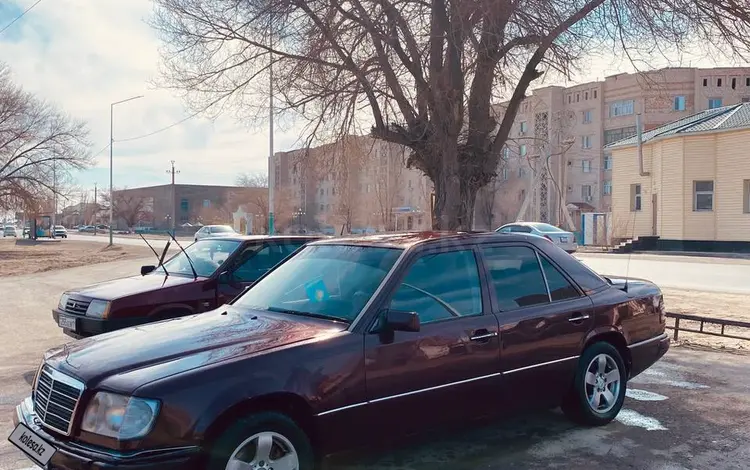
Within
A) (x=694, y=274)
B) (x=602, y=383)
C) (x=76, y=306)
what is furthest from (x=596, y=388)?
(x=694, y=274)

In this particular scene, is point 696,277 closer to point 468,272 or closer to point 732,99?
point 468,272

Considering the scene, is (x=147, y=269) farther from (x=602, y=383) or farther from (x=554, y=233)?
(x=554, y=233)

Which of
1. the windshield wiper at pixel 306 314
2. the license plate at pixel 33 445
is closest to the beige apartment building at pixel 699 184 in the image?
the windshield wiper at pixel 306 314

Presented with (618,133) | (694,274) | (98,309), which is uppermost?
(618,133)

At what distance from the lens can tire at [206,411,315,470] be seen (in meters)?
3.39

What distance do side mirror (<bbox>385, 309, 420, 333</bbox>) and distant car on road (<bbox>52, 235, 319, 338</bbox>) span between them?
13.9 ft

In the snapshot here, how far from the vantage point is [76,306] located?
7.52 m

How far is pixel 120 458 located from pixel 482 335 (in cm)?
247

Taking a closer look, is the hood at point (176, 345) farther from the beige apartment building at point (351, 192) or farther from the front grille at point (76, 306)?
the beige apartment building at point (351, 192)

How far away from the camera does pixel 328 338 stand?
3.91 m

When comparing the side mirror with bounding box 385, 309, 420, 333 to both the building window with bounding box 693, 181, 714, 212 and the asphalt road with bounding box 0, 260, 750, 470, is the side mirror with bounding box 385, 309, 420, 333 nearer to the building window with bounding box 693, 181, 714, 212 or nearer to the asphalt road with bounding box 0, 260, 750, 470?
the asphalt road with bounding box 0, 260, 750, 470

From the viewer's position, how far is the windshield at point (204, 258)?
8.27 meters

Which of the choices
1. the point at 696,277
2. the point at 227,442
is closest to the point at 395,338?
the point at 227,442

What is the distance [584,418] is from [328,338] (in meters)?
2.56
